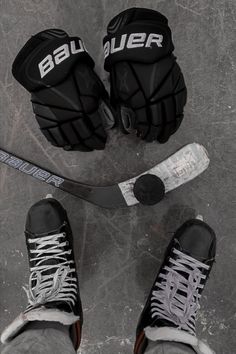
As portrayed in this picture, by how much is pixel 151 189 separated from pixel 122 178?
8 centimetres

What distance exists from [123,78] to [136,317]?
1.89 ft

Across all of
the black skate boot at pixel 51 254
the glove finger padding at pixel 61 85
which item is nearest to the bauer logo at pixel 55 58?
the glove finger padding at pixel 61 85

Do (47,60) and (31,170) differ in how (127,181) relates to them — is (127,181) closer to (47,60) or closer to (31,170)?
(31,170)

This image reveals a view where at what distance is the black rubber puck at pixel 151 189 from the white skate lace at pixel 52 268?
211 millimetres

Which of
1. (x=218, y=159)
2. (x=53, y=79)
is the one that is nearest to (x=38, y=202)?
(x=53, y=79)

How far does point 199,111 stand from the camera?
1.06 m

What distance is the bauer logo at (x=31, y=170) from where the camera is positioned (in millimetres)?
1077

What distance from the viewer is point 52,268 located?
1.04 metres

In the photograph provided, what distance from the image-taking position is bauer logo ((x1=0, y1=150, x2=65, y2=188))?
1.08 meters

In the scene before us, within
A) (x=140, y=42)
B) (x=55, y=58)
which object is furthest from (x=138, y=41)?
(x=55, y=58)

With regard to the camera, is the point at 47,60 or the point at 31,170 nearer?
the point at 47,60

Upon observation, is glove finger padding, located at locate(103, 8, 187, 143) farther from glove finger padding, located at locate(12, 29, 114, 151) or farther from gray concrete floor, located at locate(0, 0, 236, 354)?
gray concrete floor, located at locate(0, 0, 236, 354)

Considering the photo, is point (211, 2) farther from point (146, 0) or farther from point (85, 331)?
point (85, 331)

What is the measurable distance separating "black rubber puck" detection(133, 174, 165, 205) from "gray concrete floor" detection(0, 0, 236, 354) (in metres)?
0.04
